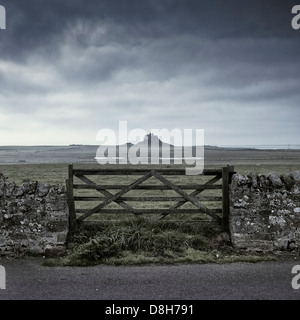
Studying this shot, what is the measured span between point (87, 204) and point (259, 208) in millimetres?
9132

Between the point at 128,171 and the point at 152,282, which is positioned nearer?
the point at 152,282

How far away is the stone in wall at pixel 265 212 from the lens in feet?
28.3

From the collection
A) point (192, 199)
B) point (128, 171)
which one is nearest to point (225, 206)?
point (192, 199)

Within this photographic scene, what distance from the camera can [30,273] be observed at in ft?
23.8

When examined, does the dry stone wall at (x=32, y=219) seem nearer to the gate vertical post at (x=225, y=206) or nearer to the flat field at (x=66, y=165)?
the gate vertical post at (x=225, y=206)

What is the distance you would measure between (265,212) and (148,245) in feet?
10.1

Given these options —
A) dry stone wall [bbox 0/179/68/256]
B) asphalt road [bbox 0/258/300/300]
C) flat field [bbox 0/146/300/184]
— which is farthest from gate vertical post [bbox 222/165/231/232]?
flat field [bbox 0/146/300/184]

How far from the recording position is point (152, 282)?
6.69 m

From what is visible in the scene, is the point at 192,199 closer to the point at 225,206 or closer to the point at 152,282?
→ the point at 225,206

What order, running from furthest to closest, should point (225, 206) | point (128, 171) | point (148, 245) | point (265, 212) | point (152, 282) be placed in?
point (128, 171) < point (225, 206) < point (265, 212) < point (148, 245) < point (152, 282)

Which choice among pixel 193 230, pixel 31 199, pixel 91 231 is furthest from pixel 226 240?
pixel 31 199

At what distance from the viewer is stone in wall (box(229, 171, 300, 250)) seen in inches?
340

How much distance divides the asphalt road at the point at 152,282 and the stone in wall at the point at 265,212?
2.81 feet

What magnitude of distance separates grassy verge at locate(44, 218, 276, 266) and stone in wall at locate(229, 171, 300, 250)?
1.52 feet
